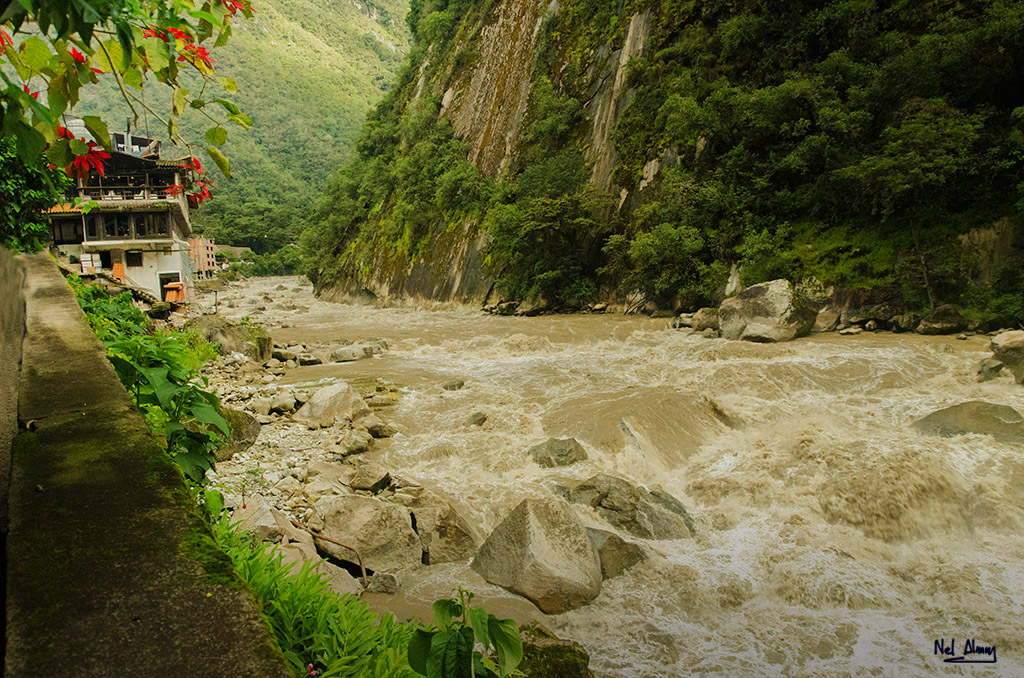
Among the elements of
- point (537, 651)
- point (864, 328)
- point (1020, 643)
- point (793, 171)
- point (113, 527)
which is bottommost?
point (1020, 643)

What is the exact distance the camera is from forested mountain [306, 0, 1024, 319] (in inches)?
465

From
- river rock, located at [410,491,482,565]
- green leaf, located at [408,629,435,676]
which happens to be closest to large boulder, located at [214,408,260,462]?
river rock, located at [410,491,482,565]

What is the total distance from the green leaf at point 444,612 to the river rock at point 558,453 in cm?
565

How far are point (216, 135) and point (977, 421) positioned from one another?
8.54 meters

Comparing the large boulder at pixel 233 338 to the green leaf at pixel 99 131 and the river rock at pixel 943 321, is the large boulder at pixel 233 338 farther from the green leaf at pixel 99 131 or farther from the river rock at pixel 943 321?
the river rock at pixel 943 321

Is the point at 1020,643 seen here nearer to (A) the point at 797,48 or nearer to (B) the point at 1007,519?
(B) the point at 1007,519

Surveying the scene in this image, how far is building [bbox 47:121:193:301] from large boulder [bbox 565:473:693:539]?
79.8 ft

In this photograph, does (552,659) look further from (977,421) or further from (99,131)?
(977,421)

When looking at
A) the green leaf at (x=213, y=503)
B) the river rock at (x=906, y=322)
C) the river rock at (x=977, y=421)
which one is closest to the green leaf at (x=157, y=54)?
the green leaf at (x=213, y=503)

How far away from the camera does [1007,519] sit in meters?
5.42

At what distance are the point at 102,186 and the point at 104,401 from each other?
28532 millimetres

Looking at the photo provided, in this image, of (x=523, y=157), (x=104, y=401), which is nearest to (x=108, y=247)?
(x=523, y=157)

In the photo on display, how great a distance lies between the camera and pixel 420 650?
1.69 m

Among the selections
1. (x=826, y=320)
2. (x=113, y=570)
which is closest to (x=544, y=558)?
(x=113, y=570)
